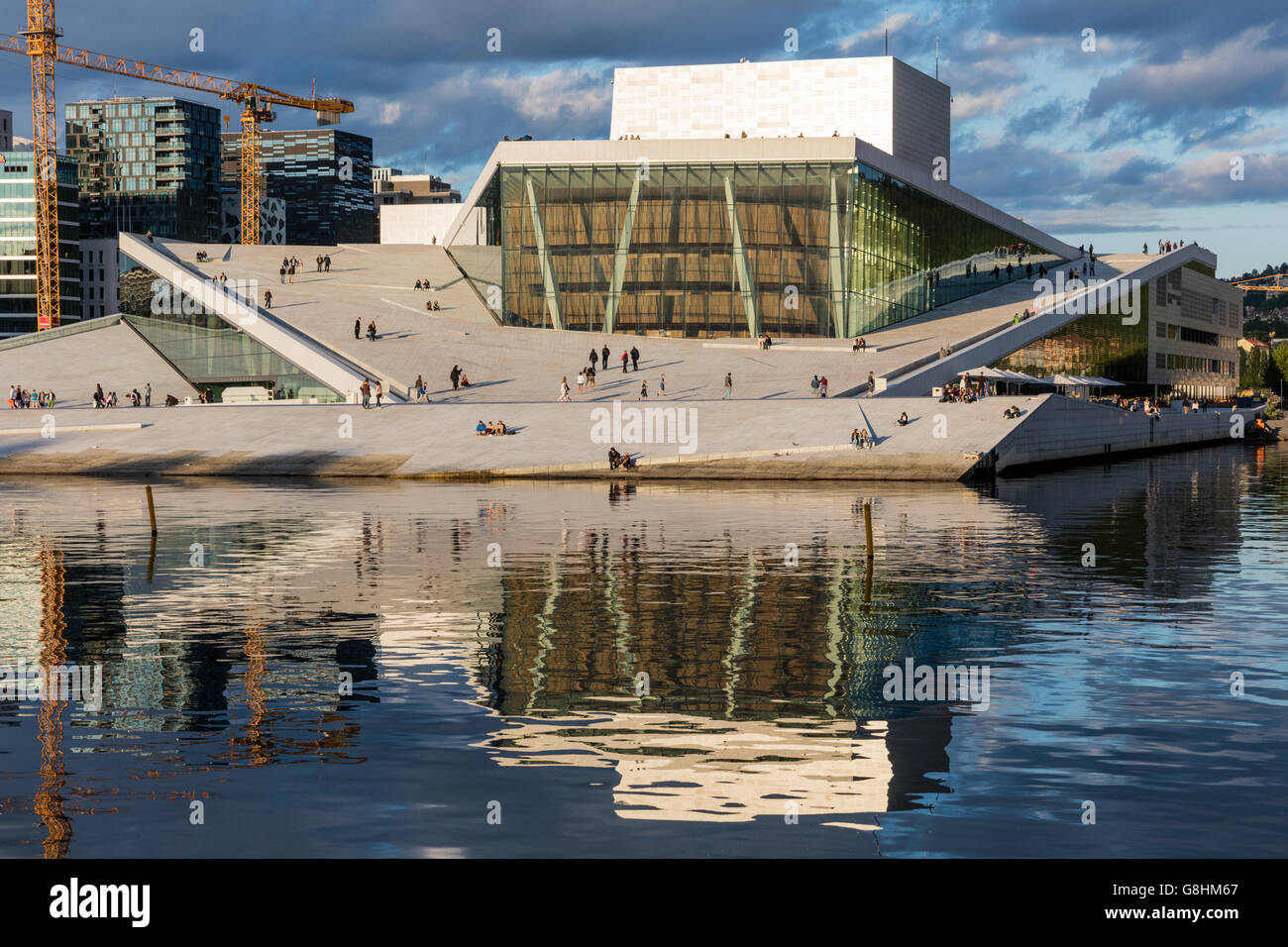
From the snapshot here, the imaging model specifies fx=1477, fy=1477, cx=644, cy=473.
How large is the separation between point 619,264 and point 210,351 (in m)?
20.7

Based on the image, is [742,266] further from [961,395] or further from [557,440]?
[557,440]

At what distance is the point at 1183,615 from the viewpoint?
62.5ft

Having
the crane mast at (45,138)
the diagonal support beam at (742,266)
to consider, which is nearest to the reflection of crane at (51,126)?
the crane mast at (45,138)

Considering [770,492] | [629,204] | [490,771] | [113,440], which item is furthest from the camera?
[629,204]

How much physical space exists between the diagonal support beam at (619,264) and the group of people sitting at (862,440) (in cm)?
2926

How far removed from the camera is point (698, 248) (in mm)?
74188

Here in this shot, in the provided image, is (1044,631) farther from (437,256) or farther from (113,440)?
(437,256)

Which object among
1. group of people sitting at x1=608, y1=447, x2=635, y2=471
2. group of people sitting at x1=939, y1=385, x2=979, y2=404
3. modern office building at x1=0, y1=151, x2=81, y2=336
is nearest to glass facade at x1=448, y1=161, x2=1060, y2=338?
group of people sitting at x1=939, y1=385, x2=979, y2=404

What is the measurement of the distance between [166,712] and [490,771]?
12.4 ft

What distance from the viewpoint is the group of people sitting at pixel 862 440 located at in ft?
155

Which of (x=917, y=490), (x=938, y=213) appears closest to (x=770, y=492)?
(x=917, y=490)

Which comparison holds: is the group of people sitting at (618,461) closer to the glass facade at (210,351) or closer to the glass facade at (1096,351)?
the glass facade at (210,351)

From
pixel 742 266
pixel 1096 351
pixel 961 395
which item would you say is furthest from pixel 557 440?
pixel 1096 351

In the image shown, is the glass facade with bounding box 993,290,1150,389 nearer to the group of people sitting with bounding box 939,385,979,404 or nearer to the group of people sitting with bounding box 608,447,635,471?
the group of people sitting with bounding box 939,385,979,404
